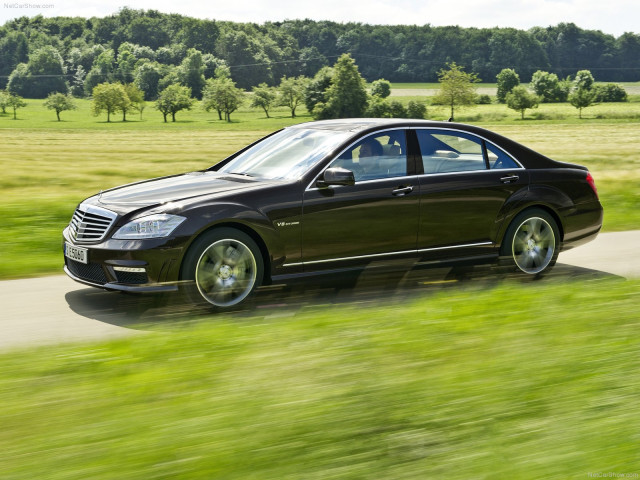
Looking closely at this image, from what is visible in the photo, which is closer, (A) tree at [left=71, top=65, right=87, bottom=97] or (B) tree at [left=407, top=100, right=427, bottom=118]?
(B) tree at [left=407, top=100, right=427, bottom=118]

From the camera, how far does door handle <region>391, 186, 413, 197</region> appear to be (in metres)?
7.52

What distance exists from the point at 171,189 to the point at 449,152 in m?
2.68

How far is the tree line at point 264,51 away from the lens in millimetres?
109688

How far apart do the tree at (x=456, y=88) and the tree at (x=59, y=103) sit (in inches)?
1851

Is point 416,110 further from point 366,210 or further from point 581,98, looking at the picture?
point 366,210

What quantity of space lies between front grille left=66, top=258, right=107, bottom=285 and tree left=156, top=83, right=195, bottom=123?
100296 millimetres

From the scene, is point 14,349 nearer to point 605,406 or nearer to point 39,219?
point 605,406

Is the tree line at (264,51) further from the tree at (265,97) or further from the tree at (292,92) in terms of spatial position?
the tree at (265,97)

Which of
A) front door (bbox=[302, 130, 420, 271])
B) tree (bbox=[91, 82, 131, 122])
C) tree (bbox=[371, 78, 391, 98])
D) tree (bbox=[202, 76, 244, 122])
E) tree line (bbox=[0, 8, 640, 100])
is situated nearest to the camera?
front door (bbox=[302, 130, 420, 271])

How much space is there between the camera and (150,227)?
6.63 meters

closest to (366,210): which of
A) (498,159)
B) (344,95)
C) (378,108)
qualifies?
(498,159)

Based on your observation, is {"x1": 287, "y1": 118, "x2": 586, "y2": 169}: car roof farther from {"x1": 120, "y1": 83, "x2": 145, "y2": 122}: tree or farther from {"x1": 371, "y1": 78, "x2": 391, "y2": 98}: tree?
{"x1": 120, "y1": 83, "x2": 145, "y2": 122}: tree

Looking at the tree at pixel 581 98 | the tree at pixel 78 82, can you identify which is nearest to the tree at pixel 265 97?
the tree at pixel 78 82

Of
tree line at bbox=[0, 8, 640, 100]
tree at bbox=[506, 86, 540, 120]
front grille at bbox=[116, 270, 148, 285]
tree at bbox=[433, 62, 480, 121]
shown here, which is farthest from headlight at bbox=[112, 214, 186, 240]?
tree line at bbox=[0, 8, 640, 100]
